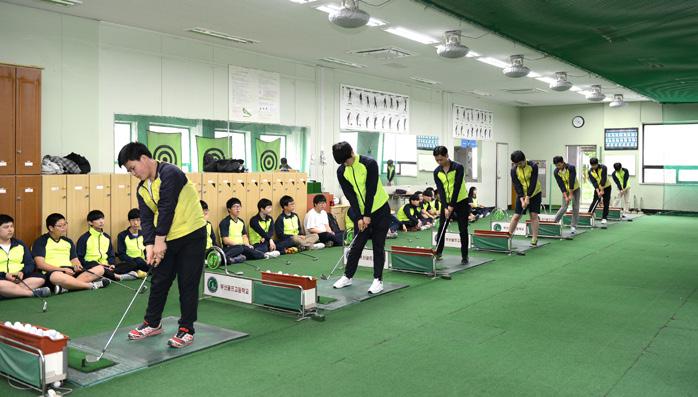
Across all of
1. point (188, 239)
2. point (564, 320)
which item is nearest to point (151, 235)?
point (188, 239)

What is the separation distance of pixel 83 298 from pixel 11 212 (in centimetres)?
176

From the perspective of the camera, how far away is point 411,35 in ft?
32.5

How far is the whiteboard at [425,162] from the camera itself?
16.2 meters

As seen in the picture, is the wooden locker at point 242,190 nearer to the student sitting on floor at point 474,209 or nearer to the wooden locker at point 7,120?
the wooden locker at point 7,120

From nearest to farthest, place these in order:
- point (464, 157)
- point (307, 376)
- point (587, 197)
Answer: point (307, 376)
point (464, 157)
point (587, 197)

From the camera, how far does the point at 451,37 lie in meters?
8.70

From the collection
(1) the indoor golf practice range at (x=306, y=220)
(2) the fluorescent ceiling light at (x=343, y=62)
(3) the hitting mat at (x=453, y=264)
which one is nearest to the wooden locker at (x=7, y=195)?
(1) the indoor golf practice range at (x=306, y=220)

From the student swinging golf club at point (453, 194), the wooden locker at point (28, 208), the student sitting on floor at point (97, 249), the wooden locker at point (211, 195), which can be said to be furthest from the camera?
the wooden locker at point (211, 195)

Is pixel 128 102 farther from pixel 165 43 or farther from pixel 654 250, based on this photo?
pixel 654 250

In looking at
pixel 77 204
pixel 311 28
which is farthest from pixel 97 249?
pixel 311 28

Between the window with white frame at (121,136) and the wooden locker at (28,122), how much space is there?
164 centimetres

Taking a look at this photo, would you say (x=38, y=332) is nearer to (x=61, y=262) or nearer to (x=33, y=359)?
(x=33, y=359)

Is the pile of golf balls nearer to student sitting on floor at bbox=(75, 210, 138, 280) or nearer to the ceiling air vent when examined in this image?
student sitting on floor at bbox=(75, 210, 138, 280)

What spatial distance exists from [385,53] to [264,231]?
4343mm
